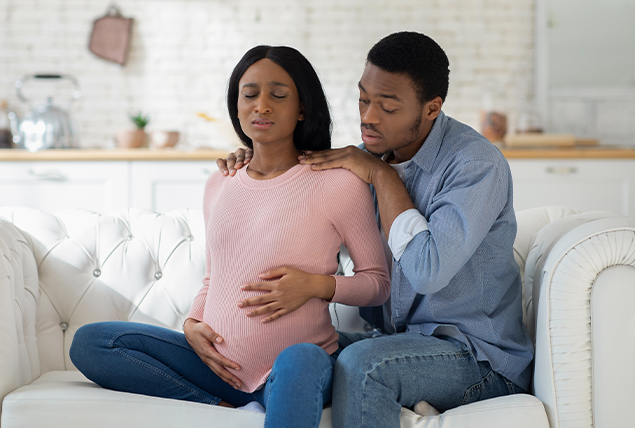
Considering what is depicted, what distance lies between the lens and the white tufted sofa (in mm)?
1209

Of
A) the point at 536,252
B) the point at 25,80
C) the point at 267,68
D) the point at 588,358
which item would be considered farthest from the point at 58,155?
the point at 588,358

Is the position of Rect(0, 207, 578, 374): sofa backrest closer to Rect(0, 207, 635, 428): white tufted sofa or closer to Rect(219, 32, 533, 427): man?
Rect(0, 207, 635, 428): white tufted sofa

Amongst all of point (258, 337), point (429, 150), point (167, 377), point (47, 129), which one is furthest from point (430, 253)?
point (47, 129)

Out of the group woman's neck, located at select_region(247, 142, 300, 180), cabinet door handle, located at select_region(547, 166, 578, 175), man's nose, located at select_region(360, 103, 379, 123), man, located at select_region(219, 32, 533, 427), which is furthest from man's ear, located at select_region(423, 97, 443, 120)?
cabinet door handle, located at select_region(547, 166, 578, 175)

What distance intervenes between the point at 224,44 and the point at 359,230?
275 cm

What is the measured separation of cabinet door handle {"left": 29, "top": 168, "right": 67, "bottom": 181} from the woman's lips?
84.0 inches

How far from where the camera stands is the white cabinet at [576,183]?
10.3ft

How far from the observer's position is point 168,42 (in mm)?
3824

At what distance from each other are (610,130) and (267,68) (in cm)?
310

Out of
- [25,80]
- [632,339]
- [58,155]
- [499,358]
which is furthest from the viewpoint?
[25,80]

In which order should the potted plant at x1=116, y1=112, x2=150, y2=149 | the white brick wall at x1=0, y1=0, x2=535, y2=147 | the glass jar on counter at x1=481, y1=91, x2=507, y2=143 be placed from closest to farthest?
the potted plant at x1=116, y1=112, x2=150, y2=149 < the glass jar on counter at x1=481, y1=91, x2=507, y2=143 < the white brick wall at x1=0, y1=0, x2=535, y2=147

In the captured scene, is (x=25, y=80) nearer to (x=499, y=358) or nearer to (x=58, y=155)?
(x=58, y=155)

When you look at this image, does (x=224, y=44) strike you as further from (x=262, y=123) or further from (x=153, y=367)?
(x=153, y=367)

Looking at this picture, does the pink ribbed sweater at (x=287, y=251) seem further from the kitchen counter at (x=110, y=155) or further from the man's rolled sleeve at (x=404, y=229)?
the kitchen counter at (x=110, y=155)
